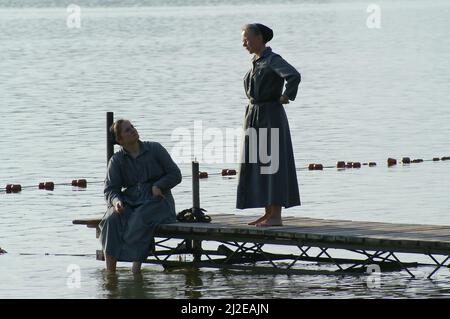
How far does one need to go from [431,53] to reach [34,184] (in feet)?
151

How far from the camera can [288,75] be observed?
17.3 m

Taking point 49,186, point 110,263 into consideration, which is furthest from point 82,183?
point 110,263

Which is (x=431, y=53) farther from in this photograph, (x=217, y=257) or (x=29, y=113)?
(x=217, y=257)

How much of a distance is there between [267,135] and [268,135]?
1cm

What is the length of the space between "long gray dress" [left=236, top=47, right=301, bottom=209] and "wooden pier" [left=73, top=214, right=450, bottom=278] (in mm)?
343

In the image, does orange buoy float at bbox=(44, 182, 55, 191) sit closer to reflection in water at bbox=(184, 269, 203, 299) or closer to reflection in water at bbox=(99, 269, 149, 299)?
reflection in water at bbox=(99, 269, 149, 299)

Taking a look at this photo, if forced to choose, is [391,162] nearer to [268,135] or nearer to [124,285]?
[268,135]

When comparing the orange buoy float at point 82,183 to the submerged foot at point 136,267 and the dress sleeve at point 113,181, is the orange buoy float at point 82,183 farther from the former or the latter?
the dress sleeve at point 113,181

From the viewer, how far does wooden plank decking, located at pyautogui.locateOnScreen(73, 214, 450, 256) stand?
650 inches

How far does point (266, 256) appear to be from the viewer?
738 inches

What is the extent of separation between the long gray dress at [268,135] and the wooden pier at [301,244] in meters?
0.34

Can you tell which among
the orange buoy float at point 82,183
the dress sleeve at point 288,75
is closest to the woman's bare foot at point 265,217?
the dress sleeve at point 288,75
